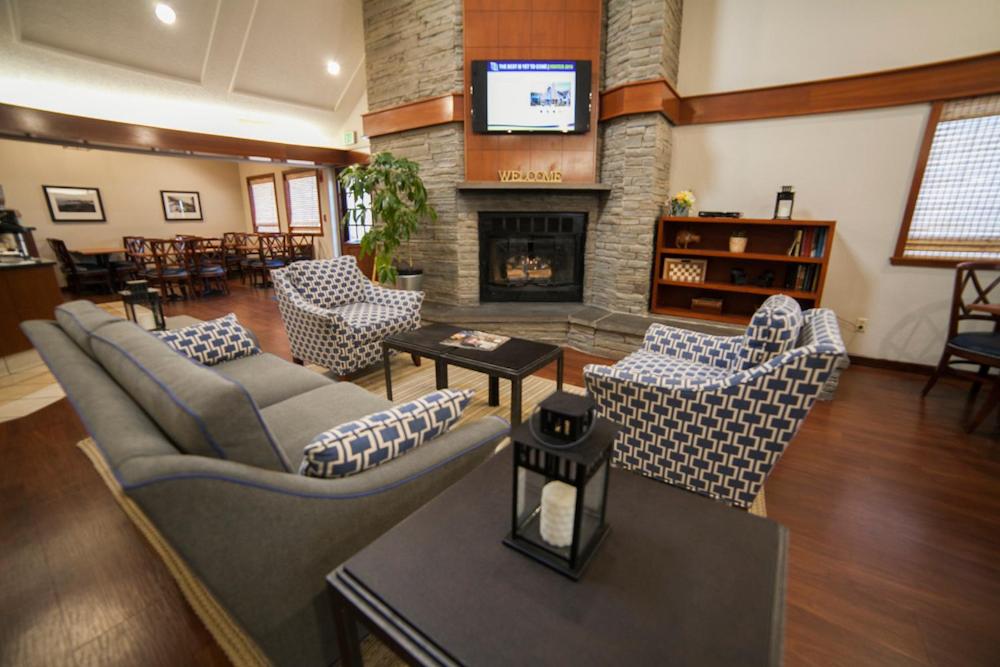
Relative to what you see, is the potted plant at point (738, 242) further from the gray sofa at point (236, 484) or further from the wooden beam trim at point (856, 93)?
the gray sofa at point (236, 484)

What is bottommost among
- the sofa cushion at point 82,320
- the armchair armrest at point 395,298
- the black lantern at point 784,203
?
the armchair armrest at point 395,298

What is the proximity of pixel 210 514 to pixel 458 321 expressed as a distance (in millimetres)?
3270

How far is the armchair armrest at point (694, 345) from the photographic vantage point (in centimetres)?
233

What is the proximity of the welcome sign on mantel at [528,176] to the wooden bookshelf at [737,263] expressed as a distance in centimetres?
105

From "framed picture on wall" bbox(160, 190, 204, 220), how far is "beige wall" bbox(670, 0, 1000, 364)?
9325 millimetres

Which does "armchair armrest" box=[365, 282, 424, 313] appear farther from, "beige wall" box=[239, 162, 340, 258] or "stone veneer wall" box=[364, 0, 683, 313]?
"beige wall" box=[239, 162, 340, 258]

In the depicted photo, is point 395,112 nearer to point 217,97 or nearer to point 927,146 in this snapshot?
point 217,97

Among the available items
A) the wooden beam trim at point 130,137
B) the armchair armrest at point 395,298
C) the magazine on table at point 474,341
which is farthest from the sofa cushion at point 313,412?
the wooden beam trim at point 130,137

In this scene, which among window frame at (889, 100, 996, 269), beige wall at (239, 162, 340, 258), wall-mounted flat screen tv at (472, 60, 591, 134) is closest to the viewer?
window frame at (889, 100, 996, 269)

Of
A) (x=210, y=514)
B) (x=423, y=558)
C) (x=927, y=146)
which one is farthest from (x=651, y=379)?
(x=927, y=146)

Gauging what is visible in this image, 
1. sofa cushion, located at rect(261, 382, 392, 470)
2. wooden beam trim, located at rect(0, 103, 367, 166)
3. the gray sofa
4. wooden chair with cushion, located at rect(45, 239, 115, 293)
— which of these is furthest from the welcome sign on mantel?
wooden chair with cushion, located at rect(45, 239, 115, 293)

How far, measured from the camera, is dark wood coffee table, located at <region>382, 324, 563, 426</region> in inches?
86.4

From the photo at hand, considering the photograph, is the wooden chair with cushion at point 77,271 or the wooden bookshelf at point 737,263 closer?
the wooden bookshelf at point 737,263

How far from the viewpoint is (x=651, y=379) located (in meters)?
1.73
